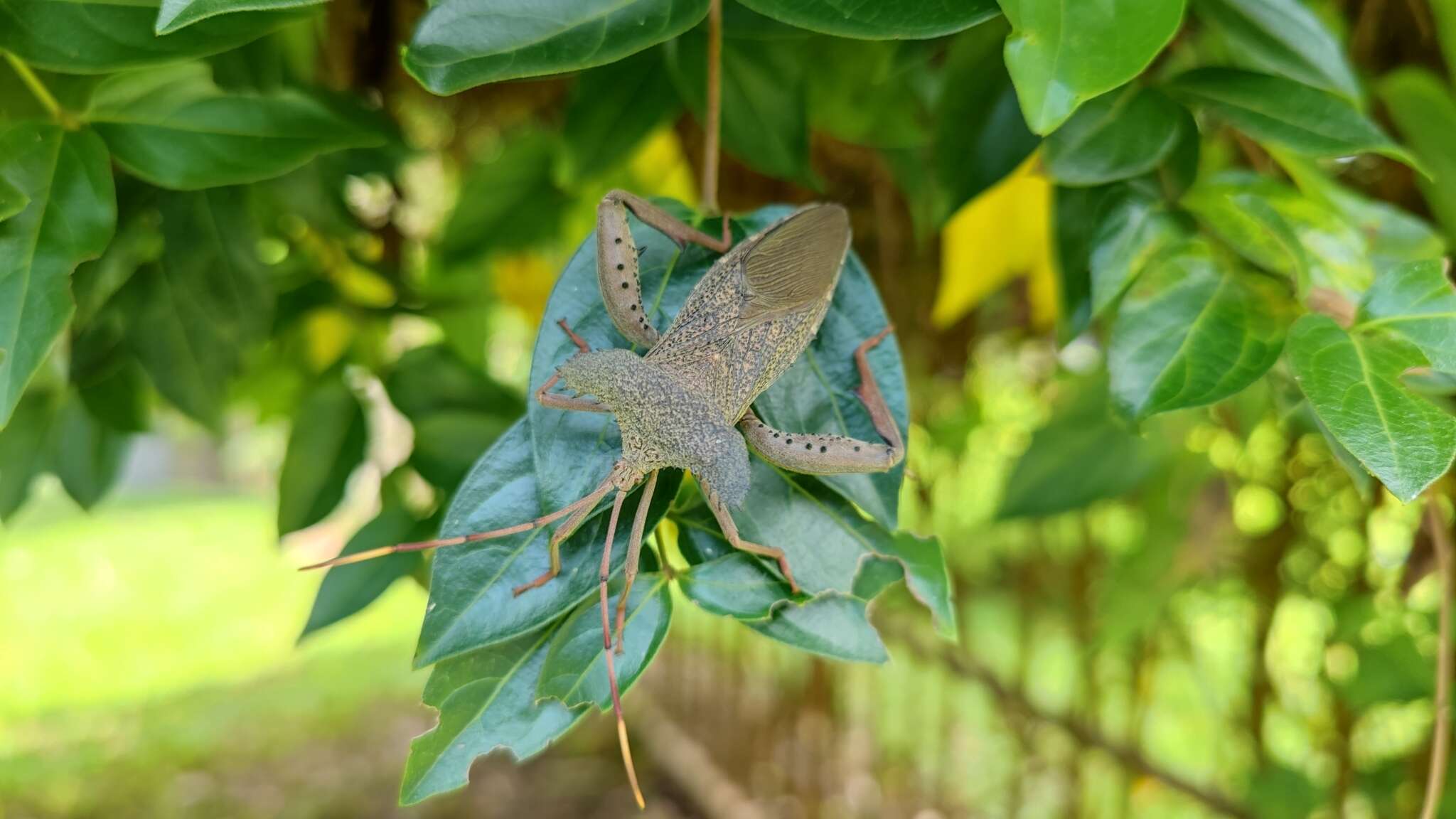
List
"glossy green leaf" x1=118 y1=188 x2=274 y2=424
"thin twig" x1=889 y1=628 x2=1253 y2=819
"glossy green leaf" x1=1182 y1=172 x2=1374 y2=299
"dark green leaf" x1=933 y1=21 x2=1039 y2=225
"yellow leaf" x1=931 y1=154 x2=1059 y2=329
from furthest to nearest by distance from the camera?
"thin twig" x1=889 y1=628 x2=1253 y2=819, "yellow leaf" x1=931 y1=154 x2=1059 y2=329, "glossy green leaf" x1=118 y1=188 x2=274 y2=424, "dark green leaf" x1=933 y1=21 x2=1039 y2=225, "glossy green leaf" x1=1182 y1=172 x2=1374 y2=299

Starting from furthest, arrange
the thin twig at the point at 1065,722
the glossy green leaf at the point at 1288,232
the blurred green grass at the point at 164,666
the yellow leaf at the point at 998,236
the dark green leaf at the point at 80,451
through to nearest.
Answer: the blurred green grass at the point at 164,666, the thin twig at the point at 1065,722, the yellow leaf at the point at 998,236, the dark green leaf at the point at 80,451, the glossy green leaf at the point at 1288,232

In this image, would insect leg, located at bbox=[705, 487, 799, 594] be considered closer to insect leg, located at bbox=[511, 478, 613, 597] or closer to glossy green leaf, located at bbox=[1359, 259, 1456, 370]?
insect leg, located at bbox=[511, 478, 613, 597]

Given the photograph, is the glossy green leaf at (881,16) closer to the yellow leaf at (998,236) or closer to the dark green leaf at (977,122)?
the dark green leaf at (977,122)

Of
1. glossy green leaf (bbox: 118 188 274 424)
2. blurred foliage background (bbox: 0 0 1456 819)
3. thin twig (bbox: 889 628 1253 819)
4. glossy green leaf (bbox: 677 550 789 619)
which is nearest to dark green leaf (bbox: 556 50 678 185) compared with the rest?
blurred foliage background (bbox: 0 0 1456 819)

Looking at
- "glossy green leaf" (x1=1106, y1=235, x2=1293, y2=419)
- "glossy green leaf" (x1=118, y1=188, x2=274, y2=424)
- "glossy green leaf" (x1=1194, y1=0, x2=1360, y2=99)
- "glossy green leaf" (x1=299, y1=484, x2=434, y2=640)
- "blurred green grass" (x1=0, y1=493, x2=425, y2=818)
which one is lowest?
"blurred green grass" (x1=0, y1=493, x2=425, y2=818)

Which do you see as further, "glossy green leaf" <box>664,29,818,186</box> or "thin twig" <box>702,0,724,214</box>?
"glossy green leaf" <box>664,29,818,186</box>

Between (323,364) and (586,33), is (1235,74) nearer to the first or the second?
(586,33)

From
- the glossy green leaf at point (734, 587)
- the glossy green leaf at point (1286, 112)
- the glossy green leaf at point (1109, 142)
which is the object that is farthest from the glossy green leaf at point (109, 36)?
the glossy green leaf at point (1286, 112)
